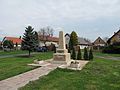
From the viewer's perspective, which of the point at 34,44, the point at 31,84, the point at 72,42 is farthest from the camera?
the point at 72,42

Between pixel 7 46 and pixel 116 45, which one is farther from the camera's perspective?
pixel 7 46

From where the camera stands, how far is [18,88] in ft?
28.6

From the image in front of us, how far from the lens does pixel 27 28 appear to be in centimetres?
3403

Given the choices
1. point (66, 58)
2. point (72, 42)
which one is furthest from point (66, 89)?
point (72, 42)

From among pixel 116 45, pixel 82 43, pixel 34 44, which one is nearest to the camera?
pixel 34 44

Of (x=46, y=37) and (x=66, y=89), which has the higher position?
(x=46, y=37)

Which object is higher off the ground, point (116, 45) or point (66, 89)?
point (116, 45)

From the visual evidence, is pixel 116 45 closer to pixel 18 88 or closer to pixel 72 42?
pixel 72 42

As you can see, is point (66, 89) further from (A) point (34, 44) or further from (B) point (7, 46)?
(B) point (7, 46)

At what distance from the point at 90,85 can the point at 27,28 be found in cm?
2590

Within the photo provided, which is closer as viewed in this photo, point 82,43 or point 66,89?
point 66,89

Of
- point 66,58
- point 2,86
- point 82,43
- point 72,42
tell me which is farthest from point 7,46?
point 2,86

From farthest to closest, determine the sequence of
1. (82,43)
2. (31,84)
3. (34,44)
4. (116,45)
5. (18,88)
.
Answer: (82,43)
(116,45)
(34,44)
(31,84)
(18,88)

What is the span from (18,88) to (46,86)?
1.30 meters
